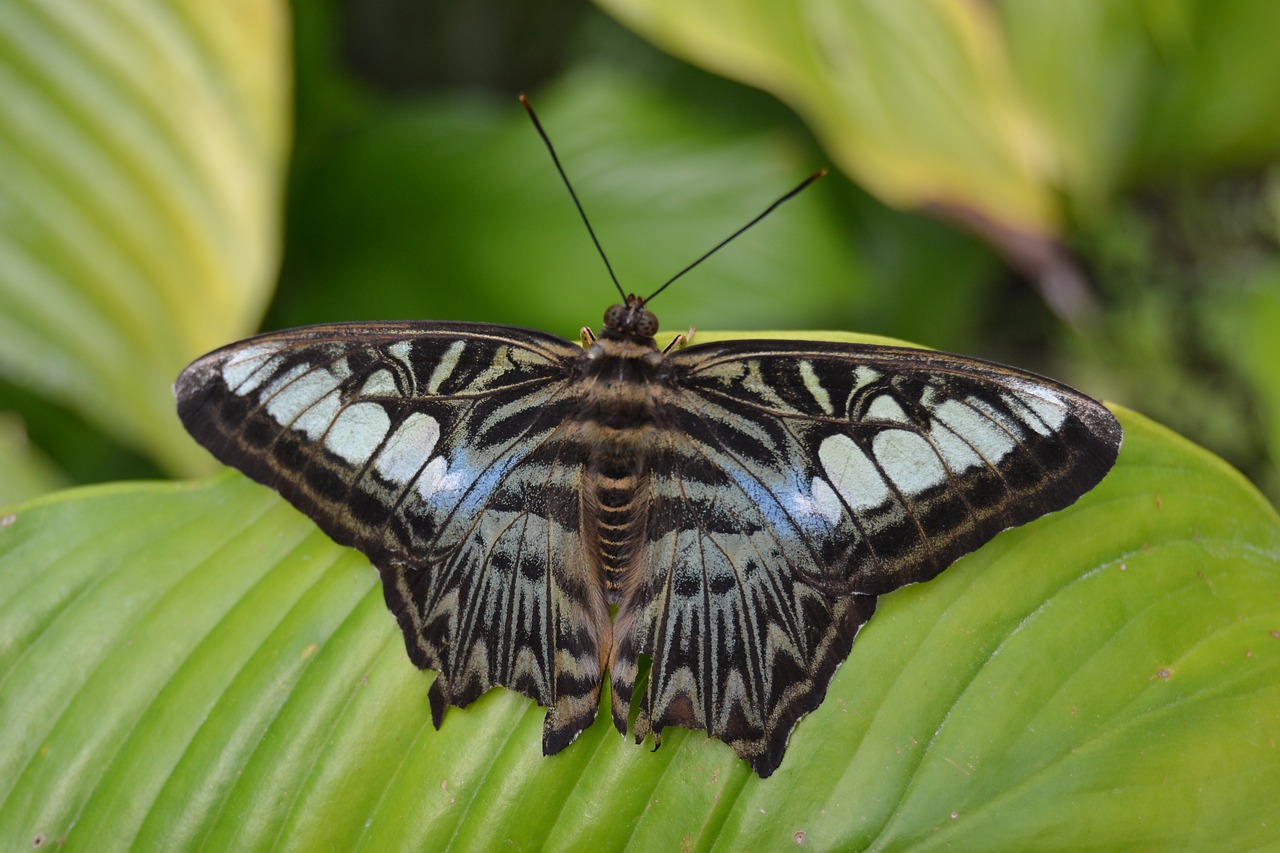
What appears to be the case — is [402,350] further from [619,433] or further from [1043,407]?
[1043,407]

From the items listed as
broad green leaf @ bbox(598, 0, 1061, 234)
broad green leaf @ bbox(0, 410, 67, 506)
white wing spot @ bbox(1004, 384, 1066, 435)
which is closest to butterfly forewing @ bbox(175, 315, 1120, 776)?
white wing spot @ bbox(1004, 384, 1066, 435)

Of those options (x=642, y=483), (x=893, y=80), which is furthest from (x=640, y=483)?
(x=893, y=80)

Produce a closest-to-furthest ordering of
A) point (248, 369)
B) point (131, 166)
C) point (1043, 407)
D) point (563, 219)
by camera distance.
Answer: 1. point (1043, 407)
2. point (248, 369)
3. point (131, 166)
4. point (563, 219)

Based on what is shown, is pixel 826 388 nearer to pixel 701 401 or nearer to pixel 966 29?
pixel 701 401

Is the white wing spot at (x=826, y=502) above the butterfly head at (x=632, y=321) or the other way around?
the other way around

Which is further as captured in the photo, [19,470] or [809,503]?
[19,470]

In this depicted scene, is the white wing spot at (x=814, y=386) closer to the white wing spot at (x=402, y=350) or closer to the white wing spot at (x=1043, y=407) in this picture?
the white wing spot at (x=1043, y=407)

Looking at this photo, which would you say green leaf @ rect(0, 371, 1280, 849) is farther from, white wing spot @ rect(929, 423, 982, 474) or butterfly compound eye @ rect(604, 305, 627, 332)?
butterfly compound eye @ rect(604, 305, 627, 332)

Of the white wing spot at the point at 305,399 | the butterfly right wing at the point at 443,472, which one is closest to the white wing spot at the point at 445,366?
the butterfly right wing at the point at 443,472
